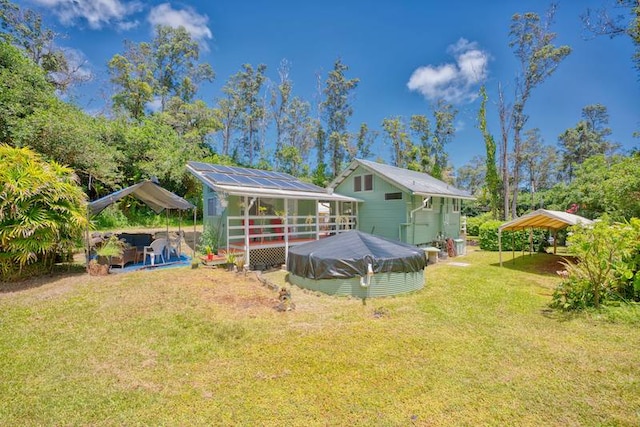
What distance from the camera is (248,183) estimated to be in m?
11.4

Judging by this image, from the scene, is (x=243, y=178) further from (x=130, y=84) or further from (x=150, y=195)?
(x=130, y=84)

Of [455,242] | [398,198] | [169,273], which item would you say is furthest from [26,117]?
[455,242]

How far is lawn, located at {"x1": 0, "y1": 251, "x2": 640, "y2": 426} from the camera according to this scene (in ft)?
10.8

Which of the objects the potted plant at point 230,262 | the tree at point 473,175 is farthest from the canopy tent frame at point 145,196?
the tree at point 473,175

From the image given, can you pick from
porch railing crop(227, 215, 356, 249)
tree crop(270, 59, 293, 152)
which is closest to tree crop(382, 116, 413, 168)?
tree crop(270, 59, 293, 152)

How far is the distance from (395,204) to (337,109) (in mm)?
26238

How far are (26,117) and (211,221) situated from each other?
1124cm

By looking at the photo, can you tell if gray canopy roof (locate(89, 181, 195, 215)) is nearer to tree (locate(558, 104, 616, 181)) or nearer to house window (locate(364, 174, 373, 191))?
house window (locate(364, 174, 373, 191))

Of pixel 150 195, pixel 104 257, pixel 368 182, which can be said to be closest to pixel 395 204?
pixel 368 182

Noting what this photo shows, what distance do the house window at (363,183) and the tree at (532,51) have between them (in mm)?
20347

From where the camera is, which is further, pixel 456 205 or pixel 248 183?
pixel 456 205

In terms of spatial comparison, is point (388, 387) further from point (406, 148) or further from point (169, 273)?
point (406, 148)

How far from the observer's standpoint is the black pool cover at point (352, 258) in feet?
25.4

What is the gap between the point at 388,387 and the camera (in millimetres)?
3762
